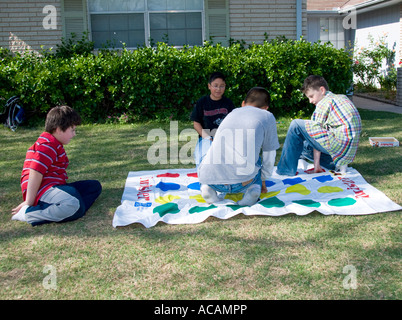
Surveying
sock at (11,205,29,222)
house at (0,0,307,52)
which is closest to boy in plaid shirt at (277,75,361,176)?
sock at (11,205,29,222)

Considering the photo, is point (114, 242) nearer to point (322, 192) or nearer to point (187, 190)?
point (187, 190)

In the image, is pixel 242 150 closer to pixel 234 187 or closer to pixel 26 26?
pixel 234 187

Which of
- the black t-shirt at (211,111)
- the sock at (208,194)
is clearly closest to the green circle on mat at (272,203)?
the sock at (208,194)

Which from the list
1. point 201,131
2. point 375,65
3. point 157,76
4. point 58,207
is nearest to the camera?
point 58,207

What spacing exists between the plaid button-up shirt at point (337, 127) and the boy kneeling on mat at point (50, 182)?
266 centimetres

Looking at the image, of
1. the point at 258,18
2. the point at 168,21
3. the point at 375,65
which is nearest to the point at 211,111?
the point at 168,21

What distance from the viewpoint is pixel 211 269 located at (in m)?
2.93

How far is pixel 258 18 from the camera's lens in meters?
9.76

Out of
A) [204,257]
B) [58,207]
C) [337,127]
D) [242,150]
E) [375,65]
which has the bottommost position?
[204,257]

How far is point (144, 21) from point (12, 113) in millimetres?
3514

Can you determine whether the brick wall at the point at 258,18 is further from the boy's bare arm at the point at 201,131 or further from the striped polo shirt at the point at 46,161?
the striped polo shirt at the point at 46,161

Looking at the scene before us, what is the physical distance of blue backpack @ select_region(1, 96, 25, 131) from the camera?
27.0 feet

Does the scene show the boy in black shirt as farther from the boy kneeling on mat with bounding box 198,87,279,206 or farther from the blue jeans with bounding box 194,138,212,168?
the boy kneeling on mat with bounding box 198,87,279,206

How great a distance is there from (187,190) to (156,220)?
99 cm
